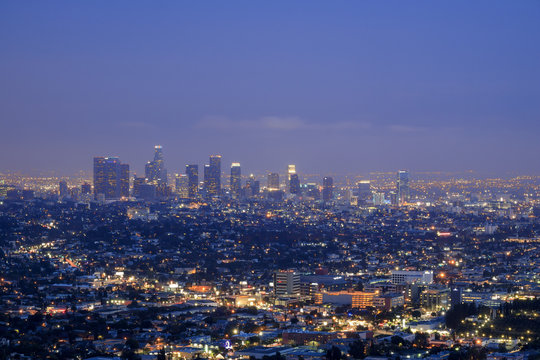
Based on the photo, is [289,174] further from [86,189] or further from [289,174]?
[86,189]

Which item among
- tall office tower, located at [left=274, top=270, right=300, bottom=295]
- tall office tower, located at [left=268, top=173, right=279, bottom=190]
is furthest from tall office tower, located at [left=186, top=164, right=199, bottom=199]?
tall office tower, located at [left=274, top=270, right=300, bottom=295]

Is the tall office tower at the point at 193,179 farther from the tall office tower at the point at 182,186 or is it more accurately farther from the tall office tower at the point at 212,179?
the tall office tower at the point at 212,179

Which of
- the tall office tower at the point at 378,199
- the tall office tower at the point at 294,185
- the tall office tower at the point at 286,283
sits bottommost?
the tall office tower at the point at 286,283

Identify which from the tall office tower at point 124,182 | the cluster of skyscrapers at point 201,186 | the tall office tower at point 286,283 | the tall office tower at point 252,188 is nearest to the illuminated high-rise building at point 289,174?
the cluster of skyscrapers at point 201,186

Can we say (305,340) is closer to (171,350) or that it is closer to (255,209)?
(171,350)

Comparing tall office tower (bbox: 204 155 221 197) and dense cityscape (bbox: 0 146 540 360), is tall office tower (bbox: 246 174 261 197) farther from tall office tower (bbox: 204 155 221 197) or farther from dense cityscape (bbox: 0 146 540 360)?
tall office tower (bbox: 204 155 221 197)

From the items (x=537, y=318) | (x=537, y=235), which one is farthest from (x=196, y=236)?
(x=537, y=318)
